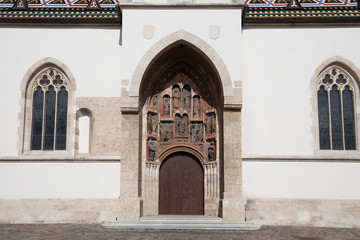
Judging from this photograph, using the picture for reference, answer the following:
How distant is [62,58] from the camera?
14.9 m

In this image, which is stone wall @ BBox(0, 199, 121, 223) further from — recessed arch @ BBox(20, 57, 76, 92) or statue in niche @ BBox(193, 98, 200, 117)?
statue in niche @ BBox(193, 98, 200, 117)

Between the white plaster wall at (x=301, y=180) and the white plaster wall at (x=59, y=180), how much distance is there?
4.66 m

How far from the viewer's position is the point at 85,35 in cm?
1507

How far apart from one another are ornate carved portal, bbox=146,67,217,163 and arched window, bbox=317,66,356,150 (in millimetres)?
3868

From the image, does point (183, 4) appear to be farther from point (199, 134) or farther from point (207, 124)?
point (199, 134)

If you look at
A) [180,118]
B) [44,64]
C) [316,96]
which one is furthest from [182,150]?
[44,64]

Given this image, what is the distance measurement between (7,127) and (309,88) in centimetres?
1073

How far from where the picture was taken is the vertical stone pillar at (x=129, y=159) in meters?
13.5

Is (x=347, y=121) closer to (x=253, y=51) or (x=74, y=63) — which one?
(x=253, y=51)

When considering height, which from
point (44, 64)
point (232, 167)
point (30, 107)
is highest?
point (44, 64)

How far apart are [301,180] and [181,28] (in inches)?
260

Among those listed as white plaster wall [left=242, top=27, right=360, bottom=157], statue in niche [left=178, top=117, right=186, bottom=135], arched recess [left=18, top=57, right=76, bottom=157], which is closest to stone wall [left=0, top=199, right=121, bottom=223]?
arched recess [left=18, top=57, right=76, bottom=157]

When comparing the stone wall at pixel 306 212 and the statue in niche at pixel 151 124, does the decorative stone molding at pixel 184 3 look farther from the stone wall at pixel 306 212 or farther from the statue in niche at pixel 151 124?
the stone wall at pixel 306 212

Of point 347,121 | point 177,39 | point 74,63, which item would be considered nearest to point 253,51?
point 177,39
